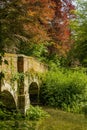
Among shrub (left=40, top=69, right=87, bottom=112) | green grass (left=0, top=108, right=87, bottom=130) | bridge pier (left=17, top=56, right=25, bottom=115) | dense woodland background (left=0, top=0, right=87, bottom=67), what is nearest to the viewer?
green grass (left=0, top=108, right=87, bottom=130)

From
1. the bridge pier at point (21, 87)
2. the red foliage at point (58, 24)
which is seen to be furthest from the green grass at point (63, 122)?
the red foliage at point (58, 24)

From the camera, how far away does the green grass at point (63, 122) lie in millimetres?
13368

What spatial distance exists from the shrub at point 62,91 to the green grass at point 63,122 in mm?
2150

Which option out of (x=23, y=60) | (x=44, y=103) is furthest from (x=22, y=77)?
(x=44, y=103)

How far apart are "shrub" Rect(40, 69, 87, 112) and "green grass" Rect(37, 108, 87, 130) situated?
2150 mm

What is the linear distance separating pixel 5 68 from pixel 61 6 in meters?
14.0

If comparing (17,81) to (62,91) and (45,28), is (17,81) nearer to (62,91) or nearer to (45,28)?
(62,91)

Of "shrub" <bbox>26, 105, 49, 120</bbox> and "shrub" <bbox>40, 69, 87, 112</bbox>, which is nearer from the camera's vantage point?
"shrub" <bbox>26, 105, 49, 120</bbox>

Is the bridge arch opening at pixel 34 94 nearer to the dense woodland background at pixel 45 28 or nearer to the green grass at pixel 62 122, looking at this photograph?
the dense woodland background at pixel 45 28

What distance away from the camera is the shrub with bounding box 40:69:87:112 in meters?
19.3

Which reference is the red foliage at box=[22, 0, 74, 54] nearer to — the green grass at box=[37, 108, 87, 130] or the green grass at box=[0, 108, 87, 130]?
the green grass at box=[37, 108, 87, 130]

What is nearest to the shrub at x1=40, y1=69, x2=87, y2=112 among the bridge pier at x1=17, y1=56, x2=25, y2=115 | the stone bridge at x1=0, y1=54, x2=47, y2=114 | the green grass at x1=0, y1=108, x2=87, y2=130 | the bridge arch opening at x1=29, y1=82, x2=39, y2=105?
the bridge arch opening at x1=29, y1=82, x2=39, y2=105

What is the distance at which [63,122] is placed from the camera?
14.4 metres

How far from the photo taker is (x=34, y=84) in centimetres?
1878
